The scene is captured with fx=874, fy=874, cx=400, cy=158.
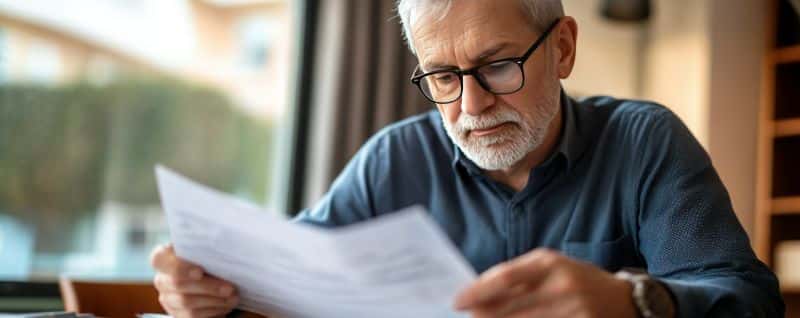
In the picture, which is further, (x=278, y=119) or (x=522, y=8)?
(x=278, y=119)

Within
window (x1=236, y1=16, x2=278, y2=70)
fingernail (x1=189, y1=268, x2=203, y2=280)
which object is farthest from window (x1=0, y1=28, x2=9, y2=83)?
fingernail (x1=189, y1=268, x2=203, y2=280)

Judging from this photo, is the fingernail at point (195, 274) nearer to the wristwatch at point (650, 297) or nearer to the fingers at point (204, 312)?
the fingers at point (204, 312)

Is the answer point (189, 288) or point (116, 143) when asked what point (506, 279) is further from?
point (116, 143)

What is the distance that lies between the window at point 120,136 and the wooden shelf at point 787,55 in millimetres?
2024

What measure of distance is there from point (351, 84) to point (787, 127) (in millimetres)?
1778

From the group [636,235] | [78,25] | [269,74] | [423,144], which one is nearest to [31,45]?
[78,25]

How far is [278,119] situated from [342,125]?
377mm

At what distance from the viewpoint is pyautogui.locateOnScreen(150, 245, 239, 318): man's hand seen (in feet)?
3.61

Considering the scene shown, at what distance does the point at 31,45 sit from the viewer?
2844 millimetres

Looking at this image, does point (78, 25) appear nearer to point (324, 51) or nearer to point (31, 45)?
point (31, 45)

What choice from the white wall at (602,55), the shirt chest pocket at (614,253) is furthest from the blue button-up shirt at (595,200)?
the white wall at (602,55)

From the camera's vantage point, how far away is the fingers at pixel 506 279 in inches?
29.8

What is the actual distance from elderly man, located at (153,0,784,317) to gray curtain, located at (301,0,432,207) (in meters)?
1.50

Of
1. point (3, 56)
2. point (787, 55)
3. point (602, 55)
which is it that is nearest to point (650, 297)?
point (3, 56)
